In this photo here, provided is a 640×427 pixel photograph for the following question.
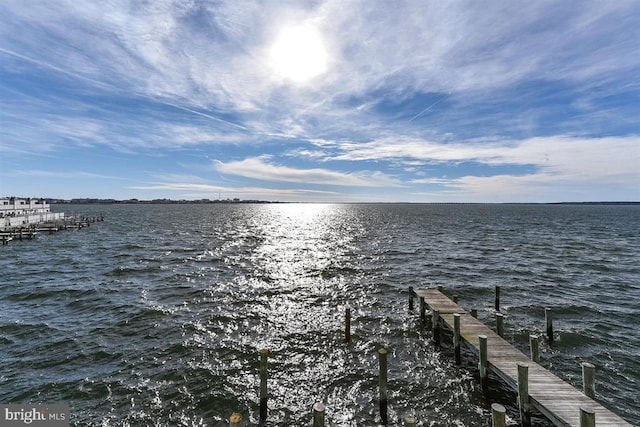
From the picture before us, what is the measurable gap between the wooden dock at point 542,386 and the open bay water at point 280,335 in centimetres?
137

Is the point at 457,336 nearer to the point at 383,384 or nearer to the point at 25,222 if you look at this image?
the point at 383,384

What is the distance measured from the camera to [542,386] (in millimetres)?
10930

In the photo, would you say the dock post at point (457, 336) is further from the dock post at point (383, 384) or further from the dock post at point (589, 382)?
the dock post at point (383, 384)

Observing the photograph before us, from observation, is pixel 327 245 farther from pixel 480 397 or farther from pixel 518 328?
pixel 480 397

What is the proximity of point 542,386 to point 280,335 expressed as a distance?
1226 centimetres

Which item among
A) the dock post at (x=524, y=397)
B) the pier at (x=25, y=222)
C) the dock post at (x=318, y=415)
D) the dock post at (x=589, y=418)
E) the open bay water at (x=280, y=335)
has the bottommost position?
the open bay water at (x=280, y=335)

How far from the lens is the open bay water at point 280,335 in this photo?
12.2 m

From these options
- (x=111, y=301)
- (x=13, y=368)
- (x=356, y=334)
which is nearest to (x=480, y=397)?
(x=356, y=334)

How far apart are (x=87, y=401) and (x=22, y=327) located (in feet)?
33.5

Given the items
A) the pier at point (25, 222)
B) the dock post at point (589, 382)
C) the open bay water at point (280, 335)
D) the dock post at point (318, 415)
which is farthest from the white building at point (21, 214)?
the dock post at point (589, 382)

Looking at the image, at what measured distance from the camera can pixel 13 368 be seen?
1389cm

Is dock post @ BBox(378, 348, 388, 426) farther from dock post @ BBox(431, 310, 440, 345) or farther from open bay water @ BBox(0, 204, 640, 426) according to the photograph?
dock post @ BBox(431, 310, 440, 345)

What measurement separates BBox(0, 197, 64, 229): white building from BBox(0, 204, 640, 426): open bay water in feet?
108

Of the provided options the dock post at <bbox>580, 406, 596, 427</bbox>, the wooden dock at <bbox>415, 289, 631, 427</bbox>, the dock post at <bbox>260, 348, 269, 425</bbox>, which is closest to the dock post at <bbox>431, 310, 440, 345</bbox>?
the wooden dock at <bbox>415, 289, 631, 427</bbox>
